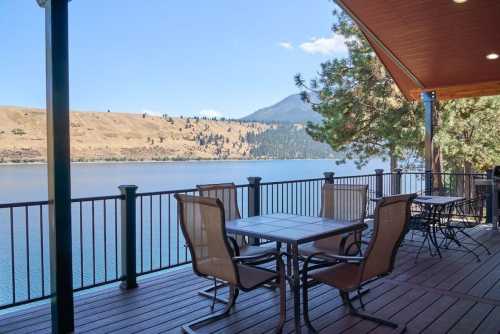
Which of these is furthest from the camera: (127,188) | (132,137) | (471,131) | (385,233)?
(132,137)

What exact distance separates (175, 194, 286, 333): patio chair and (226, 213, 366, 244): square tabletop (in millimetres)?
186

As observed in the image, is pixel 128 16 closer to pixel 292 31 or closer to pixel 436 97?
pixel 292 31

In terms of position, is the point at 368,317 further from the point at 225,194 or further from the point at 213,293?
the point at 225,194

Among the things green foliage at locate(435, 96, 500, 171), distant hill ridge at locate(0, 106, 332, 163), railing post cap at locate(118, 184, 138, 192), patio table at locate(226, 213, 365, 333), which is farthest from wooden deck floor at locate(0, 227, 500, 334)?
distant hill ridge at locate(0, 106, 332, 163)

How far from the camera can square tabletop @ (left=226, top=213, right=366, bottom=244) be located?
3053 mm

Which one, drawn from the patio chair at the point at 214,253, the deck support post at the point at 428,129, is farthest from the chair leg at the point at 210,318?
the deck support post at the point at 428,129

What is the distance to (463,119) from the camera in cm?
1146

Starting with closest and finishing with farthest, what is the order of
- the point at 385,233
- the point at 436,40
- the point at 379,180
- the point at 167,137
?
the point at 385,233
the point at 436,40
the point at 379,180
the point at 167,137

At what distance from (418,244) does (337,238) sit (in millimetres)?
2769

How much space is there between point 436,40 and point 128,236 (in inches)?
212

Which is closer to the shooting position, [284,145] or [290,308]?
[290,308]

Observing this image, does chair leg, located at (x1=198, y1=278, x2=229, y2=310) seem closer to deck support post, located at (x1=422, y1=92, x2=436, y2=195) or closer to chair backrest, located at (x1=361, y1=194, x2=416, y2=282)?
chair backrest, located at (x1=361, y1=194, x2=416, y2=282)

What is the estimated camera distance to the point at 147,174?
14.9m

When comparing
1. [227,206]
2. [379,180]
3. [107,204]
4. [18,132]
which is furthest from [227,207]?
[18,132]
